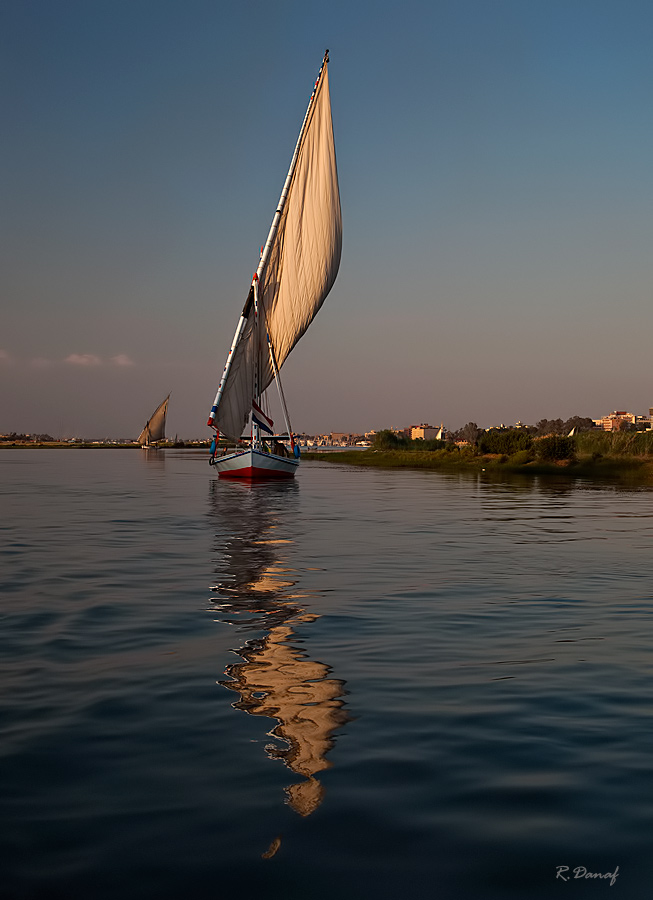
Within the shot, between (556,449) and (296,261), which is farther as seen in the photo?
→ (556,449)

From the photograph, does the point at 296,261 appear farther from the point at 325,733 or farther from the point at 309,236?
the point at 325,733

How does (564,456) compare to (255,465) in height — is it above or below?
above

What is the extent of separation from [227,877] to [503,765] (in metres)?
2.30

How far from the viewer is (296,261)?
53.2 m

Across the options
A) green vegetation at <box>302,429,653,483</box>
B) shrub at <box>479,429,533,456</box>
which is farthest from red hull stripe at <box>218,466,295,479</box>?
shrub at <box>479,429,533,456</box>

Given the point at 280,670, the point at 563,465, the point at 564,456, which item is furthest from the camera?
the point at 564,456

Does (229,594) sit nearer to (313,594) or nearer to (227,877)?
(313,594)

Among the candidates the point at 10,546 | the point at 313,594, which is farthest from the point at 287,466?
the point at 313,594

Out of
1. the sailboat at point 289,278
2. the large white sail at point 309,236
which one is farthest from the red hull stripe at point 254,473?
the large white sail at point 309,236

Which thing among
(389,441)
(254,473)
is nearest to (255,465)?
(254,473)

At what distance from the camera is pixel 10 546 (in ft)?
64.7

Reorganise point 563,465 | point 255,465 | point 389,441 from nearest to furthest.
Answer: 1. point 255,465
2. point 563,465
3. point 389,441

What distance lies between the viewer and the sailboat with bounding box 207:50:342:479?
51.5 m

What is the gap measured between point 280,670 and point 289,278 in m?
47.5
